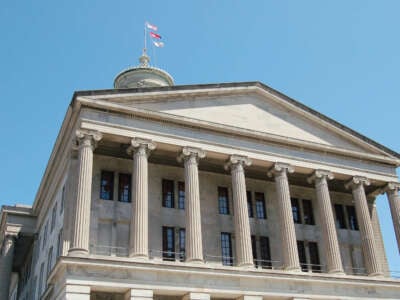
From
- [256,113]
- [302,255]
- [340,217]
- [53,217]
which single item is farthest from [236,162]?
[53,217]

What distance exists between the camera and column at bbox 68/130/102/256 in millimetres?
27266

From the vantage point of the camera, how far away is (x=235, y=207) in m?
32.4

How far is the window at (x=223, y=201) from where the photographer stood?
36625 mm

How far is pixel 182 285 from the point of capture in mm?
28203

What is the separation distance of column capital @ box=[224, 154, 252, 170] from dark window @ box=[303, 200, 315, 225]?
819 cm

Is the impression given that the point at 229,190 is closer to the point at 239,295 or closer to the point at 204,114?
the point at 204,114

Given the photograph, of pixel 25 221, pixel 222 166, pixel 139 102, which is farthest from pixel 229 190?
pixel 25 221

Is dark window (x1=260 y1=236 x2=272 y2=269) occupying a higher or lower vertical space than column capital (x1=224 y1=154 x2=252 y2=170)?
lower

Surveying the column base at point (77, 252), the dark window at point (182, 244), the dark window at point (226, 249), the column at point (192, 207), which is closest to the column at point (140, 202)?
the column at point (192, 207)

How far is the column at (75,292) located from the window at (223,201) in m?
12.9

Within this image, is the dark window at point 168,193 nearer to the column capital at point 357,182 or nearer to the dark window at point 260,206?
the dark window at point 260,206

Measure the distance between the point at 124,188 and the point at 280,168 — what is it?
1072 cm

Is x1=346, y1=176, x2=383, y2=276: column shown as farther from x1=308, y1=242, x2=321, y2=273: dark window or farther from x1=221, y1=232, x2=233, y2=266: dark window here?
x1=221, y1=232, x2=233, y2=266: dark window

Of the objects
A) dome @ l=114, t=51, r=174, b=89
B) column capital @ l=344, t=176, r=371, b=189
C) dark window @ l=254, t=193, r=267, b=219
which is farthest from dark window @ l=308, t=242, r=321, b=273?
dome @ l=114, t=51, r=174, b=89
